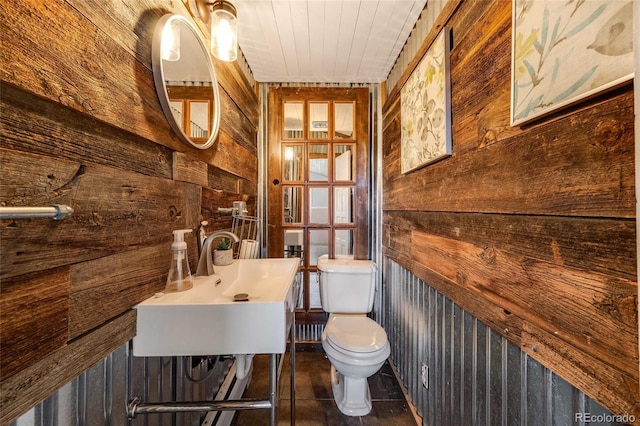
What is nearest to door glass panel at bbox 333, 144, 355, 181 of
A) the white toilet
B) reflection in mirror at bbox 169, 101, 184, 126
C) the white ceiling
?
the white ceiling

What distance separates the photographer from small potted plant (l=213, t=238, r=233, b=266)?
4.51 ft

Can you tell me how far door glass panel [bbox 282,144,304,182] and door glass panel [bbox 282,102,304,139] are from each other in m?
0.10

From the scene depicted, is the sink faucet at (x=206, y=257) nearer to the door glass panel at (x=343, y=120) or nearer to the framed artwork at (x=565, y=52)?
the framed artwork at (x=565, y=52)

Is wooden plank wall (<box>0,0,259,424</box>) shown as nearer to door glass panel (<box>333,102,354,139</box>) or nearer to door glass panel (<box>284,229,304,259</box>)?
door glass panel (<box>284,229,304,259</box>)

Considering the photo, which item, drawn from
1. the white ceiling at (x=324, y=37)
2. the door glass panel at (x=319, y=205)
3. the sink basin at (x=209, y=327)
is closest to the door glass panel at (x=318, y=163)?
the door glass panel at (x=319, y=205)

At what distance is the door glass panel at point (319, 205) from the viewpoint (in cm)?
227

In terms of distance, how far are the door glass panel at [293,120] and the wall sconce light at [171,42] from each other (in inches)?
51.1

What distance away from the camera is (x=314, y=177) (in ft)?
7.46

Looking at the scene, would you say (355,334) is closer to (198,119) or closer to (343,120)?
(198,119)

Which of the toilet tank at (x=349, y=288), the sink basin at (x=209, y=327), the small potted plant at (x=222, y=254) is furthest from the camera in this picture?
the toilet tank at (x=349, y=288)

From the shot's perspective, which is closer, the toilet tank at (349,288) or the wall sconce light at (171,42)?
the wall sconce light at (171,42)

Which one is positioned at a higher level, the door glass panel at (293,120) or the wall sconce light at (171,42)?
the door glass panel at (293,120)

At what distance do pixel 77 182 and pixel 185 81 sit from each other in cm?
66

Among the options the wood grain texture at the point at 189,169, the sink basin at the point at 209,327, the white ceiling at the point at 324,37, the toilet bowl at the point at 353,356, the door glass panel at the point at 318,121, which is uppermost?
the white ceiling at the point at 324,37
